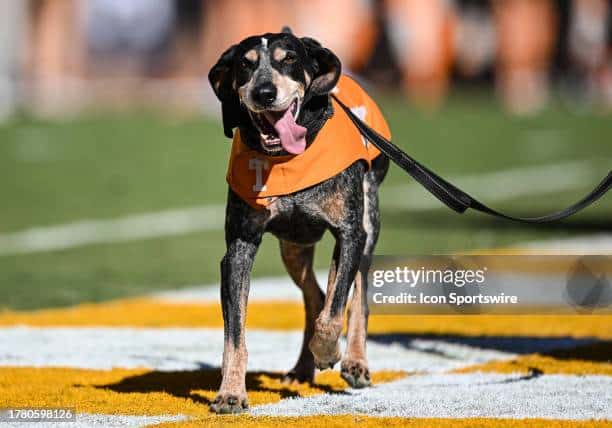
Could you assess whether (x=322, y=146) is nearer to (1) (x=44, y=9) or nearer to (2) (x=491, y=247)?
(2) (x=491, y=247)

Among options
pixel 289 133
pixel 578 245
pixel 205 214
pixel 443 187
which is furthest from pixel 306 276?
pixel 205 214

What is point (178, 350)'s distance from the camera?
883 centimetres

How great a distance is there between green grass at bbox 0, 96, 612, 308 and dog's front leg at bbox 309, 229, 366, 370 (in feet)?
14.6

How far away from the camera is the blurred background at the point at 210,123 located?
48.6ft

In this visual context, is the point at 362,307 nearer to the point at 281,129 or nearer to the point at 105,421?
the point at 281,129


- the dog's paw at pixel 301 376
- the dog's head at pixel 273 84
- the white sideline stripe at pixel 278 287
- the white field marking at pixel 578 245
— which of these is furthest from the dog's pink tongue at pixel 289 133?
the white field marking at pixel 578 245

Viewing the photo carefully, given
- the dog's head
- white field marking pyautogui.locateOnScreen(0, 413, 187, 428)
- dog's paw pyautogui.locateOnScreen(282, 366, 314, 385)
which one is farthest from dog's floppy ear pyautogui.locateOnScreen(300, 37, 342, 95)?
white field marking pyautogui.locateOnScreen(0, 413, 187, 428)

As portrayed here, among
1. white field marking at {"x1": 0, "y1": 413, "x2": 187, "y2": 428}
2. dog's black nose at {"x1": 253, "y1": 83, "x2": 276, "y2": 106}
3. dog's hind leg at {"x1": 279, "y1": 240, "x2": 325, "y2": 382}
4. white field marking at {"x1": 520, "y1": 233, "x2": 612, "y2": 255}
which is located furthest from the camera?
white field marking at {"x1": 520, "y1": 233, "x2": 612, "y2": 255}

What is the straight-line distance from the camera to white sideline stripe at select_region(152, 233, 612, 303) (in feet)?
37.0

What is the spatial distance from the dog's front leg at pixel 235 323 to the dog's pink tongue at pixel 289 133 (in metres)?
0.48

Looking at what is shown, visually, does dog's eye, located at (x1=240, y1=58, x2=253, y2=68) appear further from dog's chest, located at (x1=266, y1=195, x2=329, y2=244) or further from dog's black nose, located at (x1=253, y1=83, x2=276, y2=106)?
dog's chest, located at (x1=266, y1=195, x2=329, y2=244)

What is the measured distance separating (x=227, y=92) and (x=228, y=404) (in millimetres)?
1528

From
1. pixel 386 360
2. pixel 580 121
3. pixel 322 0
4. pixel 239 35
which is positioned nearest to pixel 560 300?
pixel 386 360

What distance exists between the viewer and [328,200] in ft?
23.1
